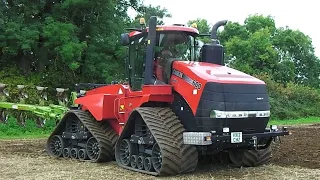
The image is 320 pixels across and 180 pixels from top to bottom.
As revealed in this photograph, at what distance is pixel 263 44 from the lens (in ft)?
188

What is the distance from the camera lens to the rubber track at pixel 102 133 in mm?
11201

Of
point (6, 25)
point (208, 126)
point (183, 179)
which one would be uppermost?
point (6, 25)

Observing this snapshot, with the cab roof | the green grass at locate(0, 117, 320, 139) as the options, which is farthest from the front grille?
the green grass at locate(0, 117, 320, 139)

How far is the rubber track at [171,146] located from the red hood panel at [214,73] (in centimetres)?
94

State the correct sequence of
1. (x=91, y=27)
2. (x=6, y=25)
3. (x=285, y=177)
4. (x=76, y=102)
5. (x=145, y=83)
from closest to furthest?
(x=285, y=177) < (x=145, y=83) < (x=76, y=102) < (x=6, y=25) < (x=91, y=27)

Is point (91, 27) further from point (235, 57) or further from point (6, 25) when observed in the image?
point (235, 57)

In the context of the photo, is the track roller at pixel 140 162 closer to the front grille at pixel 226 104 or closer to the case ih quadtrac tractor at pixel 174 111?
the case ih quadtrac tractor at pixel 174 111

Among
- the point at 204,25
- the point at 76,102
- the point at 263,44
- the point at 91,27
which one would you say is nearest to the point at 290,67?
the point at 263,44

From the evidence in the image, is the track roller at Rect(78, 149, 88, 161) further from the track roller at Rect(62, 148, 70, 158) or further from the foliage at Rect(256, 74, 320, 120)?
the foliage at Rect(256, 74, 320, 120)

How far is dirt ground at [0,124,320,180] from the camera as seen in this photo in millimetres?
9037

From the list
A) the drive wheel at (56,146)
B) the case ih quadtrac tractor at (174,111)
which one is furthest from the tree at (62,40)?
the case ih quadtrac tractor at (174,111)

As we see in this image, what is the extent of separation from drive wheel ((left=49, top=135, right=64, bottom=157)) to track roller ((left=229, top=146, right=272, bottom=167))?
443 centimetres

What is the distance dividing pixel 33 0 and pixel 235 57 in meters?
37.7

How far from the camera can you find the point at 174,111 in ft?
31.6
